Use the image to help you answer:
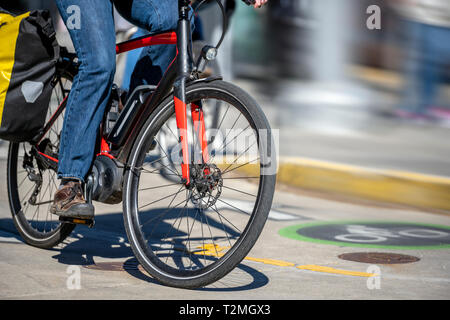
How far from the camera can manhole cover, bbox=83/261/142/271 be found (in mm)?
3470

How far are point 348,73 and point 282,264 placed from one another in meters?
10.0

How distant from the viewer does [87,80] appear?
339cm

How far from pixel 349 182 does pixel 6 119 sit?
3.72m

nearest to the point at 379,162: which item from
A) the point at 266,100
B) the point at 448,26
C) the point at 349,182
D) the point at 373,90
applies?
the point at 349,182

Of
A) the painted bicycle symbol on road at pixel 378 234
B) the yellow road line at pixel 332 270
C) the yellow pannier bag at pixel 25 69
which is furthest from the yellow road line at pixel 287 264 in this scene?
the yellow pannier bag at pixel 25 69

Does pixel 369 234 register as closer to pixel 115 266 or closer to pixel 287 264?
pixel 287 264

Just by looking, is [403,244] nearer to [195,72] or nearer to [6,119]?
[195,72]

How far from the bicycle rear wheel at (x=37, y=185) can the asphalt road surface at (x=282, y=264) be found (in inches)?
3.8

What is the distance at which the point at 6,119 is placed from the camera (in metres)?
3.58

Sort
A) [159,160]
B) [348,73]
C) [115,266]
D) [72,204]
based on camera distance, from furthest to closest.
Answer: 1. [348,73]
2. [159,160]
3. [115,266]
4. [72,204]

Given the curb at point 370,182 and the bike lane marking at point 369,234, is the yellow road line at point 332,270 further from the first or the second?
the curb at point 370,182

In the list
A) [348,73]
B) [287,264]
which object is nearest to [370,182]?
[287,264]

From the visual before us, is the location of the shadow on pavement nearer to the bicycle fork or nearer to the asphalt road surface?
the asphalt road surface

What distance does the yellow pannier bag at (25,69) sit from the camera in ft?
11.7
